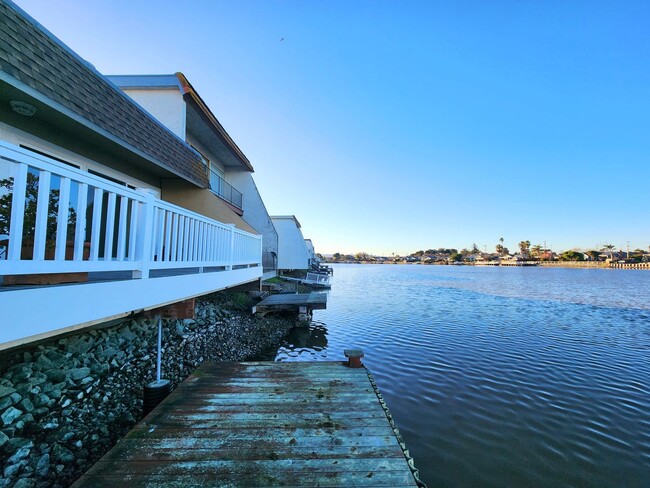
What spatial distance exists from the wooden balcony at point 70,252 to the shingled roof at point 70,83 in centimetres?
125

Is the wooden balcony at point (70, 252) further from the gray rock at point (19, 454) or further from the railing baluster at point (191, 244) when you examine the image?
the gray rock at point (19, 454)

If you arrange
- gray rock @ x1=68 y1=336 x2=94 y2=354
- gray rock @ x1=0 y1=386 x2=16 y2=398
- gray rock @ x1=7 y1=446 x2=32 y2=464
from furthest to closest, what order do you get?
1. gray rock @ x1=68 y1=336 x2=94 y2=354
2. gray rock @ x1=0 y1=386 x2=16 y2=398
3. gray rock @ x1=7 y1=446 x2=32 y2=464

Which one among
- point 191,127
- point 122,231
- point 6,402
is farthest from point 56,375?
point 191,127

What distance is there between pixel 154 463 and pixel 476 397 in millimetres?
6561

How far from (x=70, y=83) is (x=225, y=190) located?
9846 mm

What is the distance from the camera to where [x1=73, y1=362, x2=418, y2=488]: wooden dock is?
303 cm

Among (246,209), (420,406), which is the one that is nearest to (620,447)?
(420,406)

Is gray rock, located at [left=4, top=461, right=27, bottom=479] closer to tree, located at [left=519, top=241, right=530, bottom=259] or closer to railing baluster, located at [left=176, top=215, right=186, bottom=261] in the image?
railing baluster, located at [left=176, top=215, right=186, bottom=261]

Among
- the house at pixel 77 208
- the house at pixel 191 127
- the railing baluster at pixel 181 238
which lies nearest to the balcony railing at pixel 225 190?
the house at pixel 191 127

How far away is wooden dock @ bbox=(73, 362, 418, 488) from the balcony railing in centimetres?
946

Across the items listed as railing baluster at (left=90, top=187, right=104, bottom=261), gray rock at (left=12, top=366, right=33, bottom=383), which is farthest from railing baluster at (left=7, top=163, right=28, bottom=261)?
gray rock at (left=12, top=366, right=33, bottom=383)

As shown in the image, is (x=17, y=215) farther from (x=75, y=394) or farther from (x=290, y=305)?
(x=290, y=305)

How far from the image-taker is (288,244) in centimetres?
2677

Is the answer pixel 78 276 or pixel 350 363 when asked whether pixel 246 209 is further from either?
pixel 78 276
